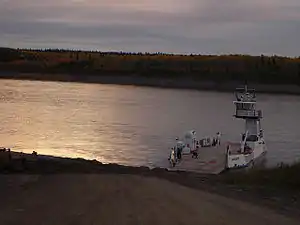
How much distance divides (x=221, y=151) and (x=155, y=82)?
189ft

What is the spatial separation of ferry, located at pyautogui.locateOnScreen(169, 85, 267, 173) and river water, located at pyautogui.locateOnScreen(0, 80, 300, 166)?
0.80 metres

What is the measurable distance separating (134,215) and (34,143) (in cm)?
1855

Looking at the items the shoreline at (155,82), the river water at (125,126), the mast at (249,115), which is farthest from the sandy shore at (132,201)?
the shoreline at (155,82)

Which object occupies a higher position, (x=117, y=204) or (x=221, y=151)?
(x=117, y=204)

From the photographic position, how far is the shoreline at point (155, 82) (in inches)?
2793

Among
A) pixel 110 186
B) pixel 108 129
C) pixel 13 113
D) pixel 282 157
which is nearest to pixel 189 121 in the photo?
pixel 108 129

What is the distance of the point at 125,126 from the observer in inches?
1276

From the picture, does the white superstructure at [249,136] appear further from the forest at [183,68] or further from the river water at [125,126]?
the forest at [183,68]

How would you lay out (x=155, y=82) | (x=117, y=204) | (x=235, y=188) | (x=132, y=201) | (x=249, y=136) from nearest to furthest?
(x=117, y=204) → (x=132, y=201) → (x=235, y=188) → (x=249, y=136) → (x=155, y=82)

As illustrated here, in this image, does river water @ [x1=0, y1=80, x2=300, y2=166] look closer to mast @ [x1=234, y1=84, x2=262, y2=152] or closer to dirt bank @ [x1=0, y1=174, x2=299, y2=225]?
mast @ [x1=234, y1=84, x2=262, y2=152]

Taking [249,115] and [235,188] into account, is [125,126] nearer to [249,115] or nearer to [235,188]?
[249,115]

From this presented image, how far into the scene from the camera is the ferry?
18469 millimetres

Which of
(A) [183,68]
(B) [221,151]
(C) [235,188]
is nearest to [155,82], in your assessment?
(A) [183,68]

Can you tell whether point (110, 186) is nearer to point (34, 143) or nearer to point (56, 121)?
point (34, 143)
